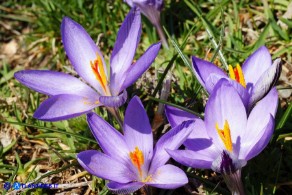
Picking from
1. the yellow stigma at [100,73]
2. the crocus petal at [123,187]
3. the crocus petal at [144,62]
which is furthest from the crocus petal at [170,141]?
the yellow stigma at [100,73]

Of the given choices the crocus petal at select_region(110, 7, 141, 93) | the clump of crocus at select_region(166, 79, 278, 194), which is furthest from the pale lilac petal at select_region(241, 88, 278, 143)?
the crocus petal at select_region(110, 7, 141, 93)

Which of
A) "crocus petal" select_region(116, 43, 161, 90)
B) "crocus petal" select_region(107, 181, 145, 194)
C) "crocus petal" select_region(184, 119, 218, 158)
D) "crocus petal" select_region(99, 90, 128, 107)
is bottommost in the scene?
"crocus petal" select_region(107, 181, 145, 194)

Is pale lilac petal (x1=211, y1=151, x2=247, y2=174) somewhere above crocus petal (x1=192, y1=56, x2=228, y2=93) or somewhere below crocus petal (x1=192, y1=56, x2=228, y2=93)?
below

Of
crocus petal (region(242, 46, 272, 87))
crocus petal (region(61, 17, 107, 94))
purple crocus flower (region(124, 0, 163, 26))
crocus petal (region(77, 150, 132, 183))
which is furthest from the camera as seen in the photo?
purple crocus flower (region(124, 0, 163, 26))

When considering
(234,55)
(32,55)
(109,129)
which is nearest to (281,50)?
(234,55)

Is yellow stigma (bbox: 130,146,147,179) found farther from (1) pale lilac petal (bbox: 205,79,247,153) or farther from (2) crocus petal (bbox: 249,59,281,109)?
(2) crocus petal (bbox: 249,59,281,109)

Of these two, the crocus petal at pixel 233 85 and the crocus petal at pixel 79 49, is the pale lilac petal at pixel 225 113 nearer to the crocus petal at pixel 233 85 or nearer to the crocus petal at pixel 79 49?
the crocus petal at pixel 233 85

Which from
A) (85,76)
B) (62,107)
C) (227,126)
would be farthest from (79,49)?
(227,126)

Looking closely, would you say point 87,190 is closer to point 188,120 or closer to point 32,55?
point 188,120
